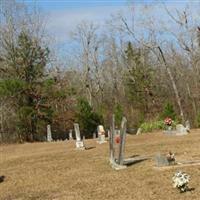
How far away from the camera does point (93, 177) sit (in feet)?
45.4

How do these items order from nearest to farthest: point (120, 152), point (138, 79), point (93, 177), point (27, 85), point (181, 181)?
point (181, 181)
point (93, 177)
point (120, 152)
point (27, 85)
point (138, 79)

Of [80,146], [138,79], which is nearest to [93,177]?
[80,146]

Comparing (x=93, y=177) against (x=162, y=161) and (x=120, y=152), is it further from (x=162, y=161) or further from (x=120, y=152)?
(x=162, y=161)

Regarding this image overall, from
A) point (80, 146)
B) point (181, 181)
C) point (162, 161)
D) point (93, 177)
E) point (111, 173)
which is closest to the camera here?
point (181, 181)

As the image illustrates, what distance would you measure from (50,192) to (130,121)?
37.1 metres

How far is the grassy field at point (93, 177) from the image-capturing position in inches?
447

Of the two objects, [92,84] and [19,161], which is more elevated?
[92,84]

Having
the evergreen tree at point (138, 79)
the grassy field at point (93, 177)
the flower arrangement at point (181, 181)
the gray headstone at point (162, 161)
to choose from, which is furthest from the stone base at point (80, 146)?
the evergreen tree at point (138, 79)

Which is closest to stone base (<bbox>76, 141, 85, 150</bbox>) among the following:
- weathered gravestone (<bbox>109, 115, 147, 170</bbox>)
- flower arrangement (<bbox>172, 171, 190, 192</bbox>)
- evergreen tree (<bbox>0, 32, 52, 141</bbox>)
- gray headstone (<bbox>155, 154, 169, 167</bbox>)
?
weathered gravestone (<bbox>109, 115, 147, 170</bbox>)

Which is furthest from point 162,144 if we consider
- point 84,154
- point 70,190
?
point 70,190

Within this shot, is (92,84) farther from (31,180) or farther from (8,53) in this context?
(31,180)

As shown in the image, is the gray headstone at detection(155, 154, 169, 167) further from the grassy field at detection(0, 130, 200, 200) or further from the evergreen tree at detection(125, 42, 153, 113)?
the evergreen tree at detection(125, 42, 153, 113)

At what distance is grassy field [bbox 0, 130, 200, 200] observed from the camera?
11.3m

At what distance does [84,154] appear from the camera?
19.2m
